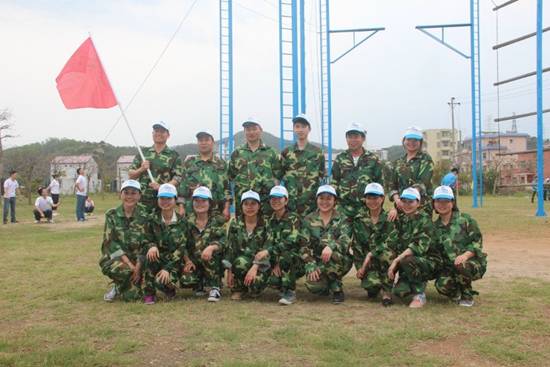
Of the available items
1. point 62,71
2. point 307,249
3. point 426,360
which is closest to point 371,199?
point 307,249

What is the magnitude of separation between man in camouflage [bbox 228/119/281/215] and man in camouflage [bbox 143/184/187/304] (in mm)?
989

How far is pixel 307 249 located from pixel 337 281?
47cm

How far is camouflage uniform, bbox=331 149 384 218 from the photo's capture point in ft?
20.2

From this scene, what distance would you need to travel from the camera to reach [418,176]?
6.03 meters

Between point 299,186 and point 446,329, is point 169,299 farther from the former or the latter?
point 446,329

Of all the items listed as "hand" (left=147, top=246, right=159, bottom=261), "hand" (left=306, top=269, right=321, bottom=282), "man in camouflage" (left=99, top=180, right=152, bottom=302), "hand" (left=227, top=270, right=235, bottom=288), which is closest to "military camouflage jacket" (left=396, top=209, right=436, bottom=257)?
"hand" (left=306, top=269, right=321, bottom=282)

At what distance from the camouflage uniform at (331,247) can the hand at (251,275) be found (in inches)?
21.2

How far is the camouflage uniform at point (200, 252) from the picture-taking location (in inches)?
234

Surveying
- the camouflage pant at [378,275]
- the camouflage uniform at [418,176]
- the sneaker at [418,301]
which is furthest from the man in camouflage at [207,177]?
the sneaker at [418,301]

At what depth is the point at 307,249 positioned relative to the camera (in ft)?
19.0

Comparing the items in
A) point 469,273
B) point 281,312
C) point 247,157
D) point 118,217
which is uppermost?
point 247,157

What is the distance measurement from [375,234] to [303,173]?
1.20m

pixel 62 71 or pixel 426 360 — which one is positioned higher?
pixel 62 71

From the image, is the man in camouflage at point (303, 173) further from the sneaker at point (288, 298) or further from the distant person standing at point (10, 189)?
the distant person standing at point (10, 189)
